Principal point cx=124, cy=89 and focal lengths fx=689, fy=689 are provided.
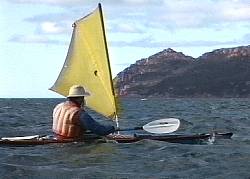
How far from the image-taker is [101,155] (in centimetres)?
1711

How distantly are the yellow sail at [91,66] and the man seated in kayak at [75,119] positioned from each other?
8.83 ft

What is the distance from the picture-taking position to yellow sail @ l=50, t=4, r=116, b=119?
2123 centimetres

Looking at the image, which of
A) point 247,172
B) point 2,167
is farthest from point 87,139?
point 247,172

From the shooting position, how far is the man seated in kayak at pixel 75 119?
1795 centimetres

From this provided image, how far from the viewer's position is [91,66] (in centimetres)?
2166

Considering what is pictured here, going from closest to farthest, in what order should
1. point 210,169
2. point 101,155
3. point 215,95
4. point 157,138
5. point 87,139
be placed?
1. point 210,169
2. point 101,155
3. point 87,139
4. point 157,138
5. point 215,95

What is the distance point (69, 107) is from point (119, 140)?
185cm

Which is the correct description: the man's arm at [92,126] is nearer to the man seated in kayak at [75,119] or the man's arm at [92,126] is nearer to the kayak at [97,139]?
the man seated in kayak at [75,119]

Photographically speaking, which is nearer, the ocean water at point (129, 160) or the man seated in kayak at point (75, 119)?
the ocean water at point (129, 160)

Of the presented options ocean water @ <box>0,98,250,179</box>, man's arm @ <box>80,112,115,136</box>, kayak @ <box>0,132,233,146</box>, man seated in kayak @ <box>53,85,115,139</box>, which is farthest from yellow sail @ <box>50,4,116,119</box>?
man's arm @ <box>80,112,115,136</box>

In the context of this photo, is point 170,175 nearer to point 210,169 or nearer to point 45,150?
point 210,169

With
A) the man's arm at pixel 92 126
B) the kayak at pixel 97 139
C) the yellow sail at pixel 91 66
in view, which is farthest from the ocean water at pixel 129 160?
the yellow sail at pixel 91 66

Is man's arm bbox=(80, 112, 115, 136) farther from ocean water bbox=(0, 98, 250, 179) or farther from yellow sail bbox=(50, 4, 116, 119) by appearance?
yellow sail bbox=(50, 4, 116, 119)

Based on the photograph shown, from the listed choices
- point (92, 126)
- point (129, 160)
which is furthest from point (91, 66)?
point (129, 160)
